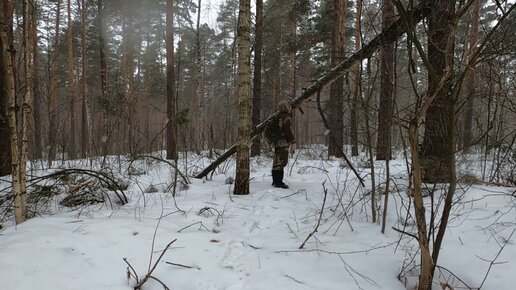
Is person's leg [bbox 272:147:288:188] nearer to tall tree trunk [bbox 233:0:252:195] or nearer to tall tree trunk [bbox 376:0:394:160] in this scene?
tall tree trunk [bbox 233:0:252:195]

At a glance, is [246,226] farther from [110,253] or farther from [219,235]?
[110,253]

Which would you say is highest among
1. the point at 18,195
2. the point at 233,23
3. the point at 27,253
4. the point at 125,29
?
the point at 233,23

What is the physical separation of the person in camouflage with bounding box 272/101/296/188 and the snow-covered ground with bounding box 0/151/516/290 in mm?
1298

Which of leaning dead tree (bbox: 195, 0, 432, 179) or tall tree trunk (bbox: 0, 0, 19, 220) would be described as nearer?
tall tree trunk (bbox: 0, 0, 19, 220)

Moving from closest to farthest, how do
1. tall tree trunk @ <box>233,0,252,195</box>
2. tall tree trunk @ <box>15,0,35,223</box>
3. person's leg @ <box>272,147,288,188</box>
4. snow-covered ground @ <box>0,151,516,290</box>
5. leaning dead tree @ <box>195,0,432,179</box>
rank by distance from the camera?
snow-covered ground @ <box>0,151,516,290</box> < tall tree trunk @ <box>15,0,35,223</box> < leaning dead tree @ <box>195,0,432,179</box> < tall tree trunk @ <box>233,0,252,195</box> < person's leg @ <box>272,147,288,188</box>

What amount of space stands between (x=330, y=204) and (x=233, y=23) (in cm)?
2325

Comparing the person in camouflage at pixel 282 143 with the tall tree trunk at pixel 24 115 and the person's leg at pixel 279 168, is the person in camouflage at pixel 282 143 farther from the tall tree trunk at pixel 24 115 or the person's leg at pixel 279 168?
the tall tree trunk at pixel 24 115

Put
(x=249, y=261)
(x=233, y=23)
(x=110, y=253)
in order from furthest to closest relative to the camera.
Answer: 1. (x=233, y=23)
2. (x=249, y=261)
3. (x=110, y=253)

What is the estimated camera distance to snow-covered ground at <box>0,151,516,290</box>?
6.95ft

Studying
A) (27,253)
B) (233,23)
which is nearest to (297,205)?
(27,253)

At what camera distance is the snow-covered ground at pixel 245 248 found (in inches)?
83.4

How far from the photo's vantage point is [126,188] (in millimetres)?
4746

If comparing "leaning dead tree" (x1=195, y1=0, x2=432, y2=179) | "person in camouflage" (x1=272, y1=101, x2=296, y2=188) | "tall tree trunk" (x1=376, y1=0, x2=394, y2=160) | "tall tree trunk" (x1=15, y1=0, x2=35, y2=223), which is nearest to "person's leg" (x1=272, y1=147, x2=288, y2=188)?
"person in camouflage" (x1=272, y1=101, x2=296, y2=188)

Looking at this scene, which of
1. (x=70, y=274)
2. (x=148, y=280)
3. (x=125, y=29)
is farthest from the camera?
(x=125, y=29)
